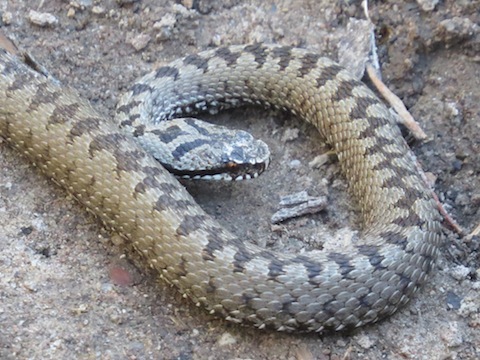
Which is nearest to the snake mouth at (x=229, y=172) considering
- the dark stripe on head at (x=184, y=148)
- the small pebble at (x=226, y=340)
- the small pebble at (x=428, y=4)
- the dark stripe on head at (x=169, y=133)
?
the dark stripe on head at (x=184, y=148)

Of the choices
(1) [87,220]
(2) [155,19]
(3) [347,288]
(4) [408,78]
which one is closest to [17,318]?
(1) [87,220]

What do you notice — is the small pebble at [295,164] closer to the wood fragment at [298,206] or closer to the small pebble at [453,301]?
the wood fragment at [298,206]

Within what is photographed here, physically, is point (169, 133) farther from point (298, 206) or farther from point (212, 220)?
point (298, 206)

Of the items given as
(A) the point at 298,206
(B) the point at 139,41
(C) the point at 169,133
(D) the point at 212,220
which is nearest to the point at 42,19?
(B) the point at 139,41

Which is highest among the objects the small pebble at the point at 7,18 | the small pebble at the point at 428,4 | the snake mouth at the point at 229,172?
the small pebble at the point at 428,4

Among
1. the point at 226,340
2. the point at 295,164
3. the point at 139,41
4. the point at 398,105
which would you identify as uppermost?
the point at 139,41

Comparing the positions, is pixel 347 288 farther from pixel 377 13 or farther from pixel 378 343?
pixel 377 13
